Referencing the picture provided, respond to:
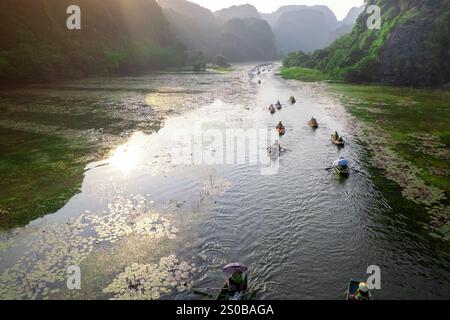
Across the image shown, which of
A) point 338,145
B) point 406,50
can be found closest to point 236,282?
point 338,145

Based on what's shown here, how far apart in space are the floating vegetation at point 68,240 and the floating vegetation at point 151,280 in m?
2.74

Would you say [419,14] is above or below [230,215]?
above

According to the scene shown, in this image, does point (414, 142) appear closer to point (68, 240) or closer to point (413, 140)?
point (413, 140)

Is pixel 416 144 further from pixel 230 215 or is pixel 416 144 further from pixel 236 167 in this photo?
pixel 230 215

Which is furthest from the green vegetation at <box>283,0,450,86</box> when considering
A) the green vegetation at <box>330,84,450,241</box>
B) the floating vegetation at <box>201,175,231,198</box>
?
the floating vegetation at <box>201,175,231,198</box>

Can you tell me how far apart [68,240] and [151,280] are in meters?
6.71

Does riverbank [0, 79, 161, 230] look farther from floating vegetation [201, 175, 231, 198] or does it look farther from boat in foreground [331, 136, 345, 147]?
boat in foreground [331, 136, 345, 147]

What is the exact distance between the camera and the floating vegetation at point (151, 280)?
50.9 feet

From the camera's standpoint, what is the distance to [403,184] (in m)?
26.6

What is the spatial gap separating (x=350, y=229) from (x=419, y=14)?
318ft

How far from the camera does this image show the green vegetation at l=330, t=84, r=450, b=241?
956 inches

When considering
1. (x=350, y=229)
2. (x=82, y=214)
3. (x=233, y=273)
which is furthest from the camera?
(x=82, y=214)

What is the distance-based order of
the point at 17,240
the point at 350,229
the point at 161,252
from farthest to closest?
the point at 350,229, the point at 17,240, the point at 161,252
